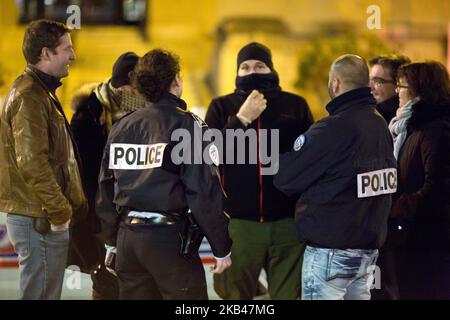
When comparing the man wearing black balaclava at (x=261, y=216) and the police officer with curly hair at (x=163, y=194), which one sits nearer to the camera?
the police officer with curly hair at (x=163, y=194)

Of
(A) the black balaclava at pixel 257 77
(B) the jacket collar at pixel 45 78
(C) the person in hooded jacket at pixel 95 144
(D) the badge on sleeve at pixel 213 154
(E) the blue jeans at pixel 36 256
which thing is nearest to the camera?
(D) the badge on sleeve at pixel 213 154

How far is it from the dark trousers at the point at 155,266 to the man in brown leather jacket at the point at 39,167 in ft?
1.23

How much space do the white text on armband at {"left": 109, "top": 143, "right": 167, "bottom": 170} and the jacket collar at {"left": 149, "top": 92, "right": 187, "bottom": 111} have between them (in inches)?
8.9

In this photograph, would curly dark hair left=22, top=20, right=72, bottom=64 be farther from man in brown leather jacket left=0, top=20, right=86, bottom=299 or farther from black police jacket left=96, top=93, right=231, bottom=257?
black police jacket left=96, top=93, right=231, bottom=257

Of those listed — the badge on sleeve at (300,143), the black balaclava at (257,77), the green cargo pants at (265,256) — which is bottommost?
the green cargo pants at (265,256)

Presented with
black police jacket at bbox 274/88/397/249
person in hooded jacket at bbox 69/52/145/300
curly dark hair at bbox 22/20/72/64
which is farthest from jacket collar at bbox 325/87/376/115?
curly dark hair at bbox 22/20/72/64

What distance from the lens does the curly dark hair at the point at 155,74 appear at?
4227 millimetres

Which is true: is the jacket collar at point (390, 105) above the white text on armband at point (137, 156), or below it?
above

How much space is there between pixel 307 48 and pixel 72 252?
9902 millimetres

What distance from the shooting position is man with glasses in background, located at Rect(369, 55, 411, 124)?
5.51 meters

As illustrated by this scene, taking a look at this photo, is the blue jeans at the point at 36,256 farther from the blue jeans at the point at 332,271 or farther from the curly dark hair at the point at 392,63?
the curly dark hair at the point at 392,63

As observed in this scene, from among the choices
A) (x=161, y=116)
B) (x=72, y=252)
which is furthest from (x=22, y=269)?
(x=161, y=116)

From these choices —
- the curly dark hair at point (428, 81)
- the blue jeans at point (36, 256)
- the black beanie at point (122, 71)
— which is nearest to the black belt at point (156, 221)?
the blue jeans at point (36, 256)
